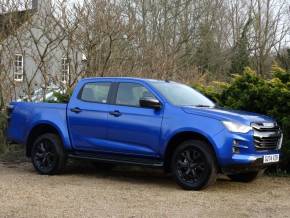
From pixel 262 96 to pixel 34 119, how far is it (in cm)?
416

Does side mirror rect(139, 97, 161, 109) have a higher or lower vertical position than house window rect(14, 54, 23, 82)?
lower

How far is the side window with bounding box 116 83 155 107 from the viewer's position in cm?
942

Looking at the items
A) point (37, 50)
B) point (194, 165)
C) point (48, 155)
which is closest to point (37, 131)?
point (48, 155)

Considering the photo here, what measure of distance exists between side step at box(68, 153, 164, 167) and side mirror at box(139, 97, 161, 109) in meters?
0.84

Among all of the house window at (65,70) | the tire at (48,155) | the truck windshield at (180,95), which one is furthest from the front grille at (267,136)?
the house window at (65,70)

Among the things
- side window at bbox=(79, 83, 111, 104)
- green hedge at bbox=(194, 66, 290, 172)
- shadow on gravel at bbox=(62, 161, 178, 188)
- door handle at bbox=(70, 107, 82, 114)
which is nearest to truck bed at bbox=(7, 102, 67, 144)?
door handle at bbox=(70, 107, 82, 114)

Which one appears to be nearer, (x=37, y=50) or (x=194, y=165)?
(x=194, y=165)

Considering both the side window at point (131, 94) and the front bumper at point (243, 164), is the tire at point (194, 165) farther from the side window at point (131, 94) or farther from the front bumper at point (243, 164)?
the side window at point (131, 94)

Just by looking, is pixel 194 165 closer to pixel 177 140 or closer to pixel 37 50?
pixel 177 140

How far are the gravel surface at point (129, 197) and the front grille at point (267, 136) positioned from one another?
2.31ft

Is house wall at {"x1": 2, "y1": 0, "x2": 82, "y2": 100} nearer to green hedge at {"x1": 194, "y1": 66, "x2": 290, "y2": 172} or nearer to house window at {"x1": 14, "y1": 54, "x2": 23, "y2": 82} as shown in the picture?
house window at {"x1": 14, "y1": 54, "x2": 23, "y2": 82}

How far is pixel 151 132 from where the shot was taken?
9000 millimetres

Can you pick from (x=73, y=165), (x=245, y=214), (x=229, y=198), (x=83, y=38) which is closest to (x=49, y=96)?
(x=83, y=38)

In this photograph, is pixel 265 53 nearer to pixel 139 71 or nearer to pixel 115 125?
pixel 139 71
